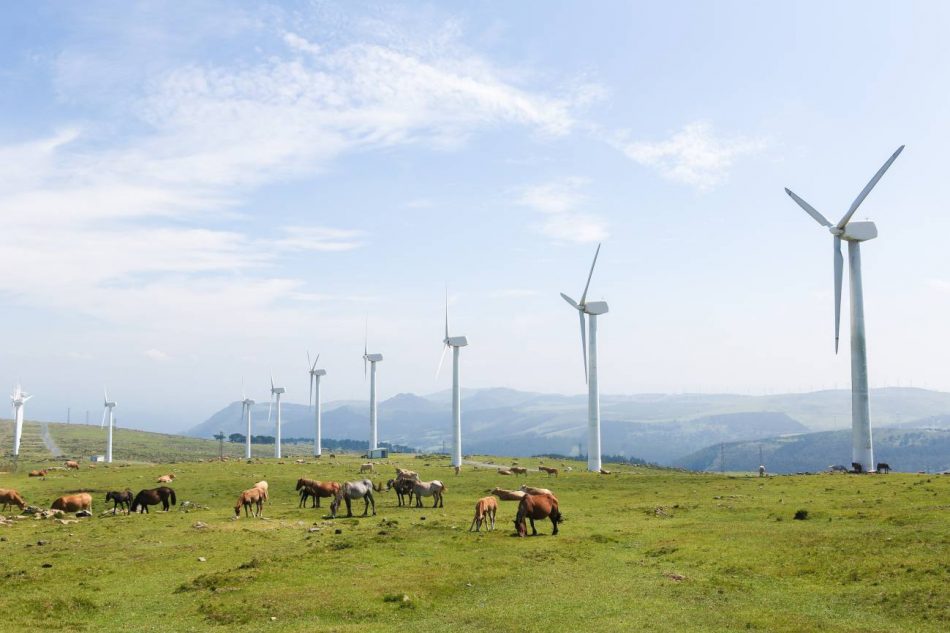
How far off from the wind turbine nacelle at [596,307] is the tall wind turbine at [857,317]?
97.2ft

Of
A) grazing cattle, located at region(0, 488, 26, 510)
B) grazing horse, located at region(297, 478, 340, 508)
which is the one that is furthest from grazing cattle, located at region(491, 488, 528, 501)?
grazing cattle, located at region(0, 488, 26, 510)

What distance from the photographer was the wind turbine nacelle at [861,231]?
230ft

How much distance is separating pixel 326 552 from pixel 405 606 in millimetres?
7891

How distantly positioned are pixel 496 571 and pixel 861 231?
185 ft

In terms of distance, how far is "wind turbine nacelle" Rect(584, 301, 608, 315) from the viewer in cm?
9744

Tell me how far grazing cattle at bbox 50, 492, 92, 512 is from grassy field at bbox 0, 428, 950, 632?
22.0ft

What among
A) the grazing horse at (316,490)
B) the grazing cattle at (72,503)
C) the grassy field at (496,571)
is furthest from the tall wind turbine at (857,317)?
the grazing cattle at (72,503)

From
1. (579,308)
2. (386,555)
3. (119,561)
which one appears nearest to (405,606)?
(386,555)

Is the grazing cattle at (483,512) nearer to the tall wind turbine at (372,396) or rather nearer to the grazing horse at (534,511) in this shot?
the grazing horse at (534,511)

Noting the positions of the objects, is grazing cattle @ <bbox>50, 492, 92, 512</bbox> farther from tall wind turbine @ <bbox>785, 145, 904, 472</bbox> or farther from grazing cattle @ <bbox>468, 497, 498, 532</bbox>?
tall wind turbine @ <bbox>785, 145, 904, 472</bbox>

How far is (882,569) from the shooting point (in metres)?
26.0

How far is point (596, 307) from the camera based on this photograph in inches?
3846

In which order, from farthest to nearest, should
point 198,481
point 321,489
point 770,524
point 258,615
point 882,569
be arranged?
point 198,481, point 321,489, point 770,524, point 882,569, point 258,615

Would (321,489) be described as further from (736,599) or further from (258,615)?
(736,599)
